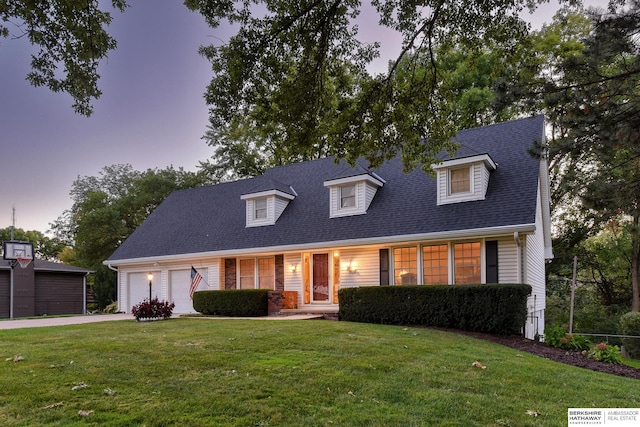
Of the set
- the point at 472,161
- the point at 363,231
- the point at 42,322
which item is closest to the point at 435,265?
the point at 363,231

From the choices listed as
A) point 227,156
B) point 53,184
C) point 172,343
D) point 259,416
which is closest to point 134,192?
point 53,184

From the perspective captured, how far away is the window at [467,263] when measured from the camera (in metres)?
12.4

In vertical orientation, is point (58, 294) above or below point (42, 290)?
below

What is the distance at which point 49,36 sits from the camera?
18.5ft

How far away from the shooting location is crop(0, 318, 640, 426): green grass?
4.02 meters

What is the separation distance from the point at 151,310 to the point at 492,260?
9996 millimetres

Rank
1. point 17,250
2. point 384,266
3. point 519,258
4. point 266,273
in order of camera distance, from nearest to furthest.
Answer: point 519,258, point 384,266, point 266,273, point 17,250

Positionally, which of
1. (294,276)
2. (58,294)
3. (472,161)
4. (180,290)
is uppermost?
(472,161)

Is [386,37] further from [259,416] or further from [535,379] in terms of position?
[259,416]

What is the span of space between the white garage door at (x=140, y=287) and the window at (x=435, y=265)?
11732mm

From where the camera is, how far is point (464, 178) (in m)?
13.3

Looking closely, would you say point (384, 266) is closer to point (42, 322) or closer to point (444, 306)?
point (444, 306)

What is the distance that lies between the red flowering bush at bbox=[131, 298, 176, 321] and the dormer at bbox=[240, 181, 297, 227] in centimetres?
514

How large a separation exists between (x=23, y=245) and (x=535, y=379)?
916 inches
